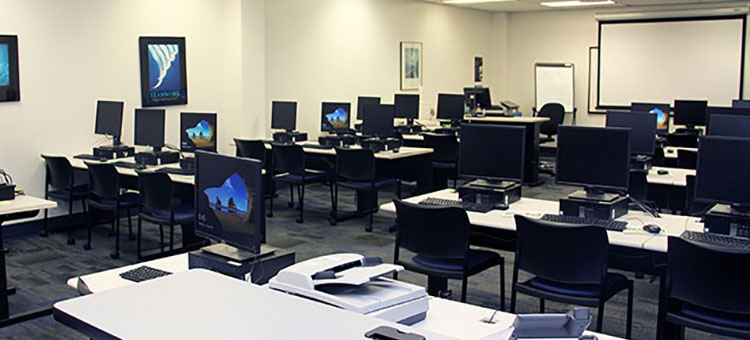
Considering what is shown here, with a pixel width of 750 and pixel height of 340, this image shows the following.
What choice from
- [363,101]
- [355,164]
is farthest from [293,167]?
[363,101]

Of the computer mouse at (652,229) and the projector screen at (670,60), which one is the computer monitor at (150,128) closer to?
the computer mouse at (652,229)

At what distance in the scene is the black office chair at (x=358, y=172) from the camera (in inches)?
271

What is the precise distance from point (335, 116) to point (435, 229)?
5.05 meters

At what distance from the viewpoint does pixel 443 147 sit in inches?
326

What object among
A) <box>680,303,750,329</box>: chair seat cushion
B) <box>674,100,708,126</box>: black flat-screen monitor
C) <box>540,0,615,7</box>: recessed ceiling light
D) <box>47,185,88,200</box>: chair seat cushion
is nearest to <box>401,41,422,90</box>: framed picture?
<box>540,0,615,7</box>: recessed ceiling light

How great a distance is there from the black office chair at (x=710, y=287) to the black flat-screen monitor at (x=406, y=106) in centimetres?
704

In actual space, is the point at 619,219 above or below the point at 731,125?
below

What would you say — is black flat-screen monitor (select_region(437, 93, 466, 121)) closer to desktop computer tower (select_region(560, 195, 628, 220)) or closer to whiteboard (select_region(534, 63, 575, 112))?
whiteboard (select_region(534, 63, 575, 112))

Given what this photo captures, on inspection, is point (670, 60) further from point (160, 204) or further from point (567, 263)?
point (567, 263)

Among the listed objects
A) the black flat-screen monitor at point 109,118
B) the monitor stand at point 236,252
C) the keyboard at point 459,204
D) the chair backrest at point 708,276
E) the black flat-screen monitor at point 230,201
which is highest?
the black flat-screen monitor at point 109,118

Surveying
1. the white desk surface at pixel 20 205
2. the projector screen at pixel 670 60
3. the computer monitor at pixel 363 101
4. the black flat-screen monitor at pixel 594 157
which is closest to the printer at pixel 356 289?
the black flat-screen monitor at pixel 594 157

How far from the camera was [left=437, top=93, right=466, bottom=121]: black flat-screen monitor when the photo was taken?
9.95m

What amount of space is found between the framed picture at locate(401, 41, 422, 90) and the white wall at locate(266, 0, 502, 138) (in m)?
0.13

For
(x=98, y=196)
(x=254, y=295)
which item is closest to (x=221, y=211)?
(x=254, y=295)
